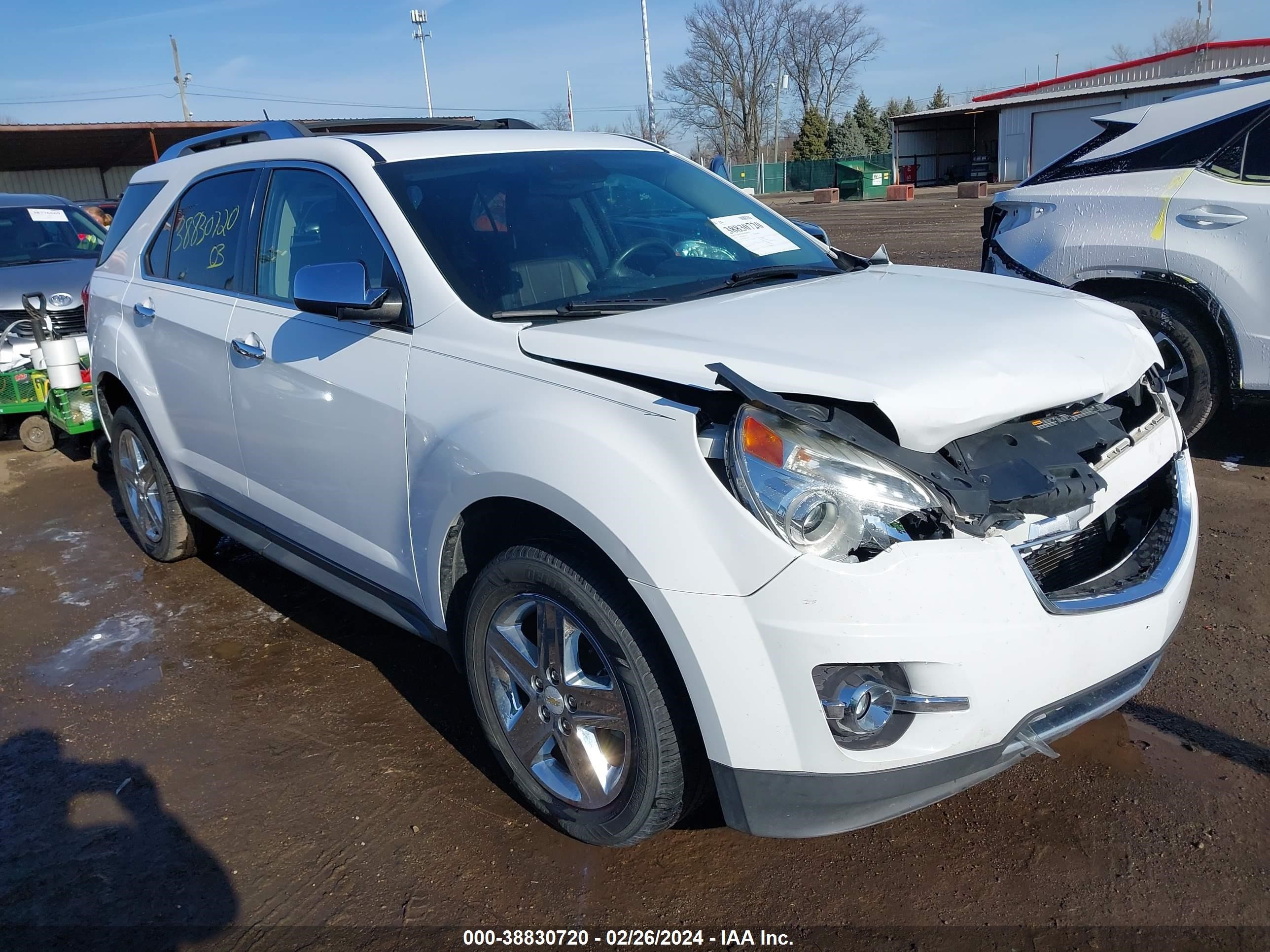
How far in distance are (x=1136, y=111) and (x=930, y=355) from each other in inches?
160

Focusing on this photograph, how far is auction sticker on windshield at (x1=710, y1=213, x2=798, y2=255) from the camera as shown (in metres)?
3.44

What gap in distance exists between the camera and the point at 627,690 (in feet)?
7.50

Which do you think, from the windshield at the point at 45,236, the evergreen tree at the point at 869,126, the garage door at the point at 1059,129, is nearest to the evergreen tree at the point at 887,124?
the evergreen tree at the point at 869,126

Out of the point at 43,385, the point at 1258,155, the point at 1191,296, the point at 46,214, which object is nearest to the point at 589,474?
the point at 1191,296

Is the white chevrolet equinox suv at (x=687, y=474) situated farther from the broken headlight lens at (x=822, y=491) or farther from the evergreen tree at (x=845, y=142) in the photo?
the evergreen tree at (x=845, y=142)

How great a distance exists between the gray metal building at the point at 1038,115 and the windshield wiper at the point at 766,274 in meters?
32.1

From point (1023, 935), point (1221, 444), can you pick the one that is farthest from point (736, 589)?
point (1221, 444)

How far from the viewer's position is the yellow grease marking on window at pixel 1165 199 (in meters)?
A: 4.89

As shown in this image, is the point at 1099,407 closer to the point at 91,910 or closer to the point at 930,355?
the point at 930,355

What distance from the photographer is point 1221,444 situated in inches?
→ 213

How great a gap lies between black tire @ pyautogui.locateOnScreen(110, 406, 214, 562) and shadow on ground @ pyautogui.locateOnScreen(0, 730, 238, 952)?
5.18ft

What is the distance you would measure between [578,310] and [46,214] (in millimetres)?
8402

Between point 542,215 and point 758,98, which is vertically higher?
point 758,98

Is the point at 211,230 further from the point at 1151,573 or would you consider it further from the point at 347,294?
the point at 1151,573
